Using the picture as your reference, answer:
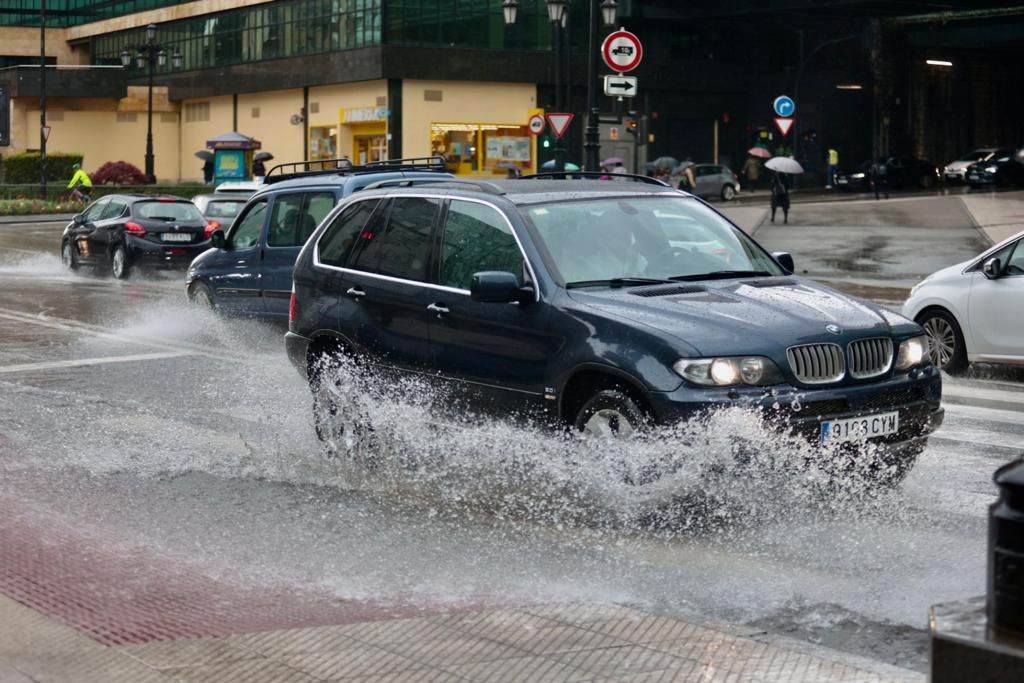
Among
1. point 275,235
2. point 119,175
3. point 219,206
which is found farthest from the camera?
point 119,175

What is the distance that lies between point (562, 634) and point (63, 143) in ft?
248

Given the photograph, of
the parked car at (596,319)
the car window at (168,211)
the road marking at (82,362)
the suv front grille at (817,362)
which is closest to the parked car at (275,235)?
the road marking at (82,362)

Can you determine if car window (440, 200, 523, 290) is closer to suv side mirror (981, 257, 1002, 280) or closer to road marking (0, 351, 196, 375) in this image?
suv side mirror (981, 257, 1002, 280)

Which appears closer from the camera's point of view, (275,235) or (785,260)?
(785,260)

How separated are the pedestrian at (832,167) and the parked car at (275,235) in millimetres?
53239

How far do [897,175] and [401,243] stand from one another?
5907cm

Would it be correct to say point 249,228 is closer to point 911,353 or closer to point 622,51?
point 911,353

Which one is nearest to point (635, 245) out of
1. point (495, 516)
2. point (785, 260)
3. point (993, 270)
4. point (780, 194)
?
point (785, 260)

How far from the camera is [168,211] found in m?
26.5

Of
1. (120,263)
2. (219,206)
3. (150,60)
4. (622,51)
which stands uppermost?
(150,60)

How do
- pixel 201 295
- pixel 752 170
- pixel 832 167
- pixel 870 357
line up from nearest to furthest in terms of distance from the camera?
pixel 870 357 < pixel 201 295 < pixel 752 170 < pixel 832 167

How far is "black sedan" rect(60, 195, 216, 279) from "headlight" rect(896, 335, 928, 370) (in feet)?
63.9

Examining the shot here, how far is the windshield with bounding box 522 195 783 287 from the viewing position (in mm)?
8367

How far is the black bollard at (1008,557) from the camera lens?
10.5 feet
